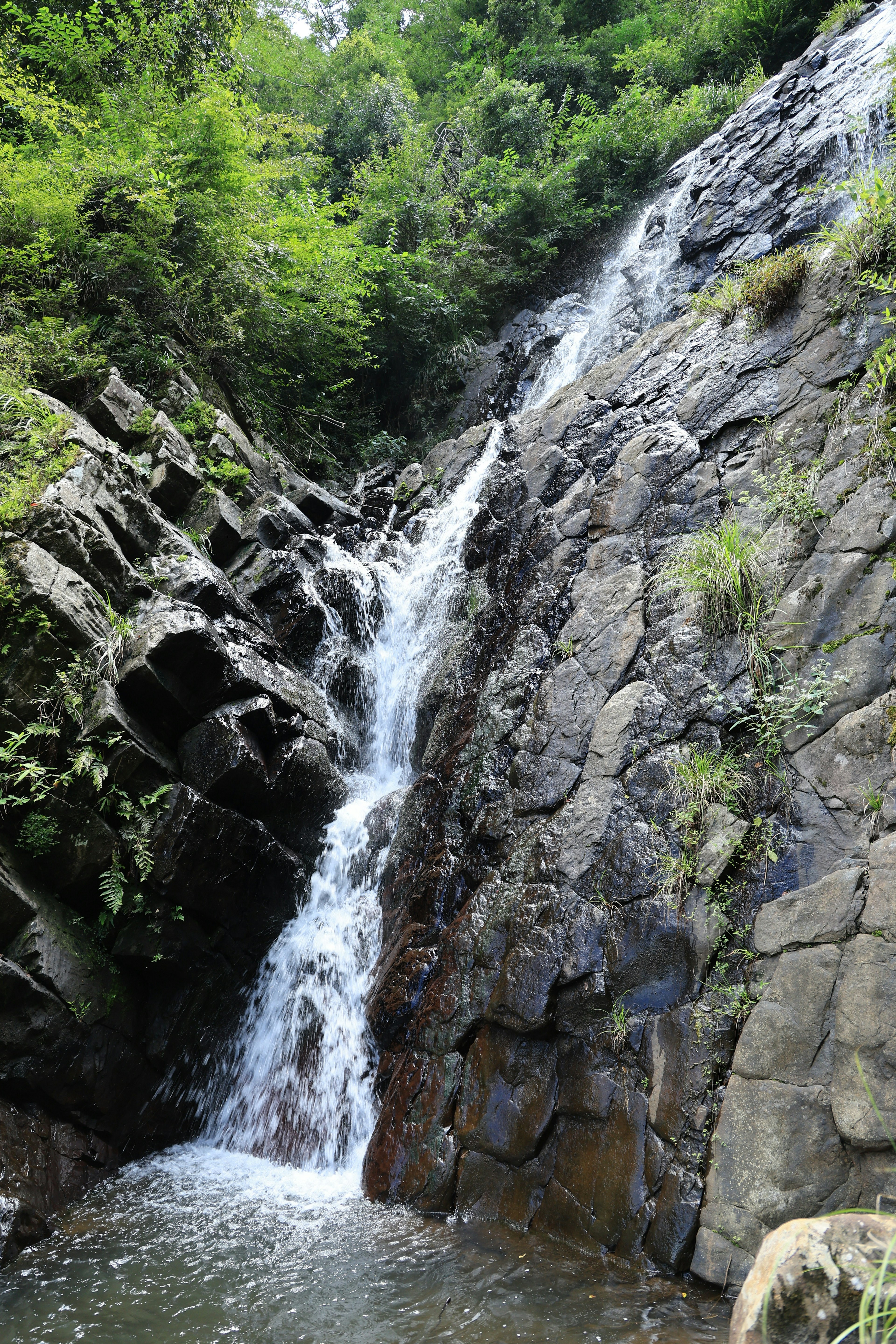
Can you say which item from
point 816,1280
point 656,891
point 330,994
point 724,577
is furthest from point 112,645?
point 816,1280

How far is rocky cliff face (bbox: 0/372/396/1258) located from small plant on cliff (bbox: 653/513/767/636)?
13.1 ft

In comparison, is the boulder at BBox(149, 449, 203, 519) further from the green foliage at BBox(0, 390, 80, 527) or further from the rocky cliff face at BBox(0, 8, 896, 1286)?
the green foliage at BBox(0, 390, 80, 527)

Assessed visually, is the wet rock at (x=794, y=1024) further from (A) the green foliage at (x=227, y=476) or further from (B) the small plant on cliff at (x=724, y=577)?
(A) the green foliage at (x=227, y=476)

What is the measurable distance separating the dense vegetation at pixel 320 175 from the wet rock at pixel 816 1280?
8.64m

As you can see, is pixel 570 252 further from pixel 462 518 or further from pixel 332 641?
pixel 332 641

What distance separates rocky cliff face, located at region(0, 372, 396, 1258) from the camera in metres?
5.30

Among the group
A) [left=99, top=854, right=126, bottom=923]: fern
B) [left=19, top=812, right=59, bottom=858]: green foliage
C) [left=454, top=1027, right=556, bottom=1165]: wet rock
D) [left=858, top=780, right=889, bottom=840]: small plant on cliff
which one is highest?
[left=858, top=780, right=889, bottom=840]: small plant on cliff

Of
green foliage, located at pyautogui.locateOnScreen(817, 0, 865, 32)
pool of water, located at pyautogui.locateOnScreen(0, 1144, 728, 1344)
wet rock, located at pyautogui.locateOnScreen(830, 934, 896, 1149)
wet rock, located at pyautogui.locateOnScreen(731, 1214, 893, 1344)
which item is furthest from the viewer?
green foliage, located at pyautogui.locateOnScreen(817, 0, 865, 32)

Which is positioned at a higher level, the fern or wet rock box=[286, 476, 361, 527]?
wet rock box=[286, 476, 361, 527]

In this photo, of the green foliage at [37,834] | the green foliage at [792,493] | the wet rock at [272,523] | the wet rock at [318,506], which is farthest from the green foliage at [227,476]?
the green foliage at [792,493]

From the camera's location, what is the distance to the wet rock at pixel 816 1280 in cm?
205

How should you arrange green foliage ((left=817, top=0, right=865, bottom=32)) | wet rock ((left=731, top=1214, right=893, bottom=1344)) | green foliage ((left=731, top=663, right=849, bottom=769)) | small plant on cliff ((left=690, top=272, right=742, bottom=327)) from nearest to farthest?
wet rock ((left=731, top=1214, right=893, bottom=1344)), green foliage ((left=731, top=663, right=849, bottom=769)), small plant on cliff ((left=690, top=272, right=742, bottom=327)), green foliage ((left=817, top=0, right=865, bottom=32))

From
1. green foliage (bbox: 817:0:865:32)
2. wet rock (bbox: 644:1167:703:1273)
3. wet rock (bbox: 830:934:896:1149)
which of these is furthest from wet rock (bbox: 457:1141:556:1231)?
green foliage (bbox: 817:0:865:32)

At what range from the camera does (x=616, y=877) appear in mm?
4871
